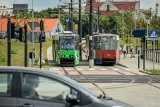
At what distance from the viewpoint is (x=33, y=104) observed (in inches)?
348

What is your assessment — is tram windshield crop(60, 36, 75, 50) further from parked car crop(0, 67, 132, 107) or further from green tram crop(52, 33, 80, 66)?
parked car crop(0, 67, 132, 107)

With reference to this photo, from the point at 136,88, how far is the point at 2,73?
1658 centimetres

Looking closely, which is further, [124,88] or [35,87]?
[124,88]

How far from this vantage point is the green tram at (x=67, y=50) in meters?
45.1

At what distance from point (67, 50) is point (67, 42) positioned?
884 millimetres

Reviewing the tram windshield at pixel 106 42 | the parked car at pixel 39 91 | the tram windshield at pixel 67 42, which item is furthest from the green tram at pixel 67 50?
the parked car at pixel 39 91

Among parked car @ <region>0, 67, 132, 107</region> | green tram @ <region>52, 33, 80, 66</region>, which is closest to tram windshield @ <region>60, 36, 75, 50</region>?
green tram @ <region>52, 33, 80, 66</region>

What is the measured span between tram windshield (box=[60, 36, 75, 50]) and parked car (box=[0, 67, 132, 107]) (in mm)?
36276

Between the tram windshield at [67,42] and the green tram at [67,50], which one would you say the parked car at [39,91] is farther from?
the tram windshield at [67,42]

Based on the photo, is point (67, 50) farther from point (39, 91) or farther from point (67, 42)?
point (39, 91)

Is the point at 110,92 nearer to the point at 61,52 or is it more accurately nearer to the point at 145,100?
the point at 145,100

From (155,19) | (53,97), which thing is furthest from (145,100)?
(155,19)

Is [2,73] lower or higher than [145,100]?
higher

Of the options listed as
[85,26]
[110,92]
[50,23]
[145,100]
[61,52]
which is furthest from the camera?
[50,23]
